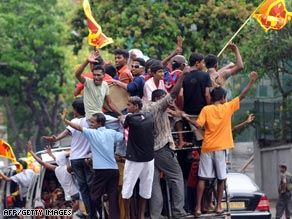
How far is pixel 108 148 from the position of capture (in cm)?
1146

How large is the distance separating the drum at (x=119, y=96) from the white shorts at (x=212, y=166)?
4.31 ft

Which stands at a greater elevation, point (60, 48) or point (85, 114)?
point (60, 48)

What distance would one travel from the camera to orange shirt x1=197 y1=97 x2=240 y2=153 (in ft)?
38.3

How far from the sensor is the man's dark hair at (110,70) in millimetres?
12953

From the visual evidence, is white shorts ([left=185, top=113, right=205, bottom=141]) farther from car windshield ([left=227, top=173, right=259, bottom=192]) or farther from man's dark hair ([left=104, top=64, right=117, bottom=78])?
car windshield ([left=227, top=173, right=259, bottom=192])

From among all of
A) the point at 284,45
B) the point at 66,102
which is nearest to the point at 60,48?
the point at 66,102

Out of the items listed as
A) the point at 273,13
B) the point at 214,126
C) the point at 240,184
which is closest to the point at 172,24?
the point at 240,184

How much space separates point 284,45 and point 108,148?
12.4 meters

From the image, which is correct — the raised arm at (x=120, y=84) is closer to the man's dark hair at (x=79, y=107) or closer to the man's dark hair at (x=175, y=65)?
the man's dark hair at (x=79, y=107)

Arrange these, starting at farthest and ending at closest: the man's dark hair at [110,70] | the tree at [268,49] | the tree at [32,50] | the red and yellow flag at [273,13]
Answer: the tree at [32,50] → the tree at [268,49] → the red and yellow flag at [273,13] → the man's dark hair at [110,70]

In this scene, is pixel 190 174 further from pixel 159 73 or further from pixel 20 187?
pixel 20 187

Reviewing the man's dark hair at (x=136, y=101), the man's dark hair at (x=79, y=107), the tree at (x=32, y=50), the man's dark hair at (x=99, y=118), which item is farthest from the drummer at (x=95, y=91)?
the tree at (x=32, y=50)

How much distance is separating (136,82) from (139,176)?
140cm

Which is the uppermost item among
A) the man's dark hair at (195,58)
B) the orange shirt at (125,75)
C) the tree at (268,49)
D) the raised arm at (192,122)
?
the tree at (268,49)
